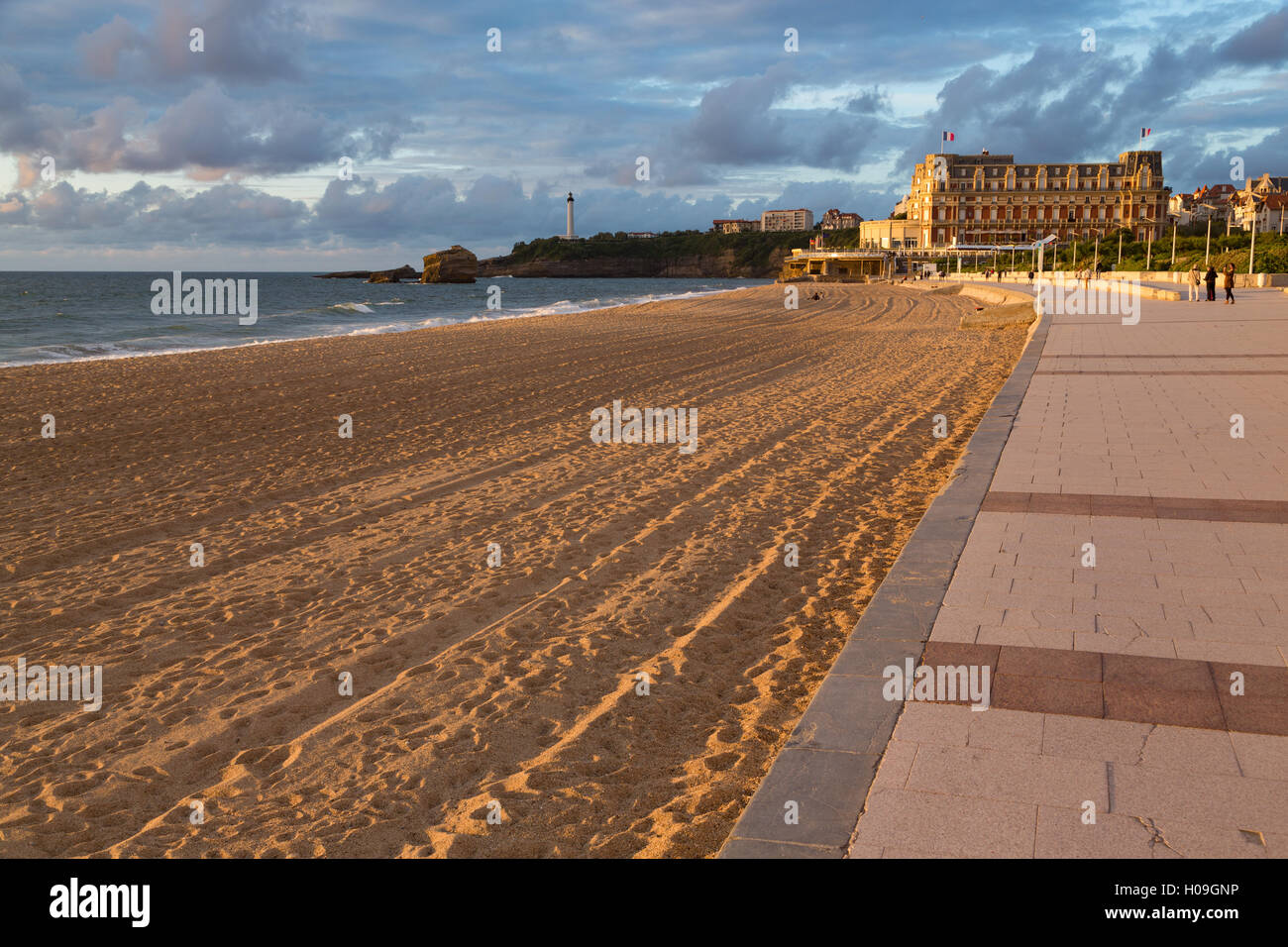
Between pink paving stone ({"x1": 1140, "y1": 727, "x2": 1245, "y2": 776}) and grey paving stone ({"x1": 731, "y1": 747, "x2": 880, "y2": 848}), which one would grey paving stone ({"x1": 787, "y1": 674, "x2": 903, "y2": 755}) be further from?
pink paving stone ({"x1": 1140, "y1": 727, "x2": 1245, "y2": 776})

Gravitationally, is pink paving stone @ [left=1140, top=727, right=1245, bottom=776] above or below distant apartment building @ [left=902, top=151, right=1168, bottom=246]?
below

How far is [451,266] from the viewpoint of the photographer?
131500 mm

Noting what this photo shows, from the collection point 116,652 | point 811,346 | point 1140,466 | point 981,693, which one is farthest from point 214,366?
point 981,693

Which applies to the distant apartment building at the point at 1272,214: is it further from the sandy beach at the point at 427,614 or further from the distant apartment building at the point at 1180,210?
the sandy beach at the point at 427,614

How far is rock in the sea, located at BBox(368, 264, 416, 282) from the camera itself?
14188 cm

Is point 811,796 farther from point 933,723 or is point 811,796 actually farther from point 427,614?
point 427,614

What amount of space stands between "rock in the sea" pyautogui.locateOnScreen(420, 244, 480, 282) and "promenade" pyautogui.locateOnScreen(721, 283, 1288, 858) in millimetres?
129910

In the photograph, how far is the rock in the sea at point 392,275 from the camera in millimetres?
141875

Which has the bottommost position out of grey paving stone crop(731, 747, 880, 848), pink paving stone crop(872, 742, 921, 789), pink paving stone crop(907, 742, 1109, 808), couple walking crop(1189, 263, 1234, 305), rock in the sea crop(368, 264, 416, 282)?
grey paving stone crop(731, 747, 880, 848)

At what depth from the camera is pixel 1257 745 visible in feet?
11.0

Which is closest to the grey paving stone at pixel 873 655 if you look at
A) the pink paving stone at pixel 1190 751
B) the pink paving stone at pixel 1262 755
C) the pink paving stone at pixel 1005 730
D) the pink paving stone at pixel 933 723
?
the pink paving stone at pixel 933 723

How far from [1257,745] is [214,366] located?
1871 cm

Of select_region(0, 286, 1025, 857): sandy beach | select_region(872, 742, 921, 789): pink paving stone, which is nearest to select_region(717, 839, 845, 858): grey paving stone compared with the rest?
select_region(0, 286, 1025, 857): sandy beach

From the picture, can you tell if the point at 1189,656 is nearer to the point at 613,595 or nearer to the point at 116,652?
the point at 613,595
